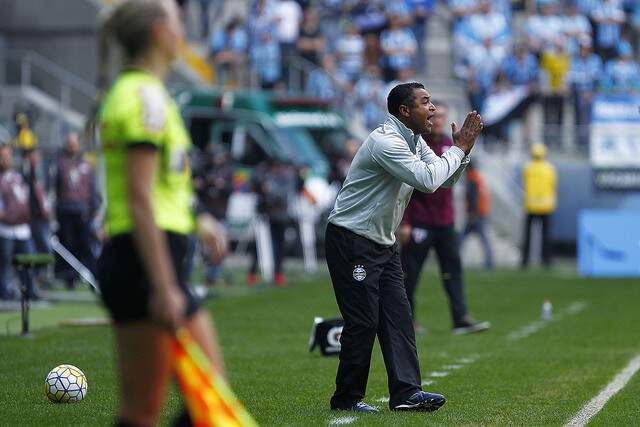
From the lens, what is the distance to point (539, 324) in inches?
598

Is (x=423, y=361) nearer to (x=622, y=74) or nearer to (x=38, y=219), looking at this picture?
(x=38, y=219)

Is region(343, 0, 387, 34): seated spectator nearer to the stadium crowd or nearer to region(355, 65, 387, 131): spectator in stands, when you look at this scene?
the stadium crowd

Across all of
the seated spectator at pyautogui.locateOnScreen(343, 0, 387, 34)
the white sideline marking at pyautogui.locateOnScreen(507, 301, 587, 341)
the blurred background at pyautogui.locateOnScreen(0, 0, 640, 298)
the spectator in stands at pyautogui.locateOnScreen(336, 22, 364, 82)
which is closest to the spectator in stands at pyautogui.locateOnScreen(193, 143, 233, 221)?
the blurred background at pyautogui.locateOnScreen(0, 0, 640, 298)

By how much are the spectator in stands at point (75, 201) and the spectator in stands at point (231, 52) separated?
10.2 m

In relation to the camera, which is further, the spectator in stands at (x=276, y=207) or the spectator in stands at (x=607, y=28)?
the spectator in stands at (x=607, y=28)

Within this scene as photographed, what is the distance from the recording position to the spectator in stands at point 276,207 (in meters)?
21.5

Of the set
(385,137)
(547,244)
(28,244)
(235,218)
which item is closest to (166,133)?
(385,137)

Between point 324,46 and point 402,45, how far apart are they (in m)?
1.76

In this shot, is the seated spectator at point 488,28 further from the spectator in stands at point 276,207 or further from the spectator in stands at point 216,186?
the spectator in stands at point 216,186

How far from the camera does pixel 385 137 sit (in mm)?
8359

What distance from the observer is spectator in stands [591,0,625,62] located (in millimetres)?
29125

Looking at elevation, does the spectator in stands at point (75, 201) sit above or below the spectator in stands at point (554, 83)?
below

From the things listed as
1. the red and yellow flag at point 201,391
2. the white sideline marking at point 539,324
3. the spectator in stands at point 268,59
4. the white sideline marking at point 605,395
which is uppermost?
the spectator in stands at point 268,59

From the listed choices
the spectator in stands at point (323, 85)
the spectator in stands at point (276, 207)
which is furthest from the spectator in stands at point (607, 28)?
the spectator in stands at point (276, 207)
